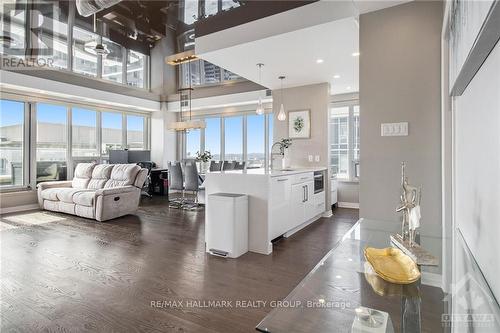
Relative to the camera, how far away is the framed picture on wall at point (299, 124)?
18.9ft

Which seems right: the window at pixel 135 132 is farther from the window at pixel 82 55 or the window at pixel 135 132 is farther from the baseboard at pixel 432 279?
the baseboard at pixel 432 279

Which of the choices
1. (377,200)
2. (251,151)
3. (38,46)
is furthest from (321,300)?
(38,46)

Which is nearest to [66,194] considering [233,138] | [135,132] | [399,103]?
[135,132]

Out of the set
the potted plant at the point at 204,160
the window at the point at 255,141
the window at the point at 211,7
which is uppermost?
the window at the point at 211,7

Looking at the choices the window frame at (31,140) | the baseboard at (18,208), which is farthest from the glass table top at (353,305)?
the window frame at (31,140)

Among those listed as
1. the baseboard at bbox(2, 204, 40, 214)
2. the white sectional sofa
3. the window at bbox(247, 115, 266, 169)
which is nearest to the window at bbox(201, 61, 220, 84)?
the window at bbox(247, 115, 266, 169)

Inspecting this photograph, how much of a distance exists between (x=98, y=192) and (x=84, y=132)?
11.4 feet

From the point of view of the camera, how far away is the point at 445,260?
1304mm

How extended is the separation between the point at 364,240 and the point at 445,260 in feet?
1.50

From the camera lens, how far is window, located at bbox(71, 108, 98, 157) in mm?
7457

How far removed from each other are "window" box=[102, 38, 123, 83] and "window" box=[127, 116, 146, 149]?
1.28 metres

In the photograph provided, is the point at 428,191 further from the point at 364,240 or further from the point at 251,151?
the point at 251,151

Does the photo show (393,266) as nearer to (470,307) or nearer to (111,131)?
(470,307)

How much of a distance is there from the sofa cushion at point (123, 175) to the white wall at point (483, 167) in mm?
5530
